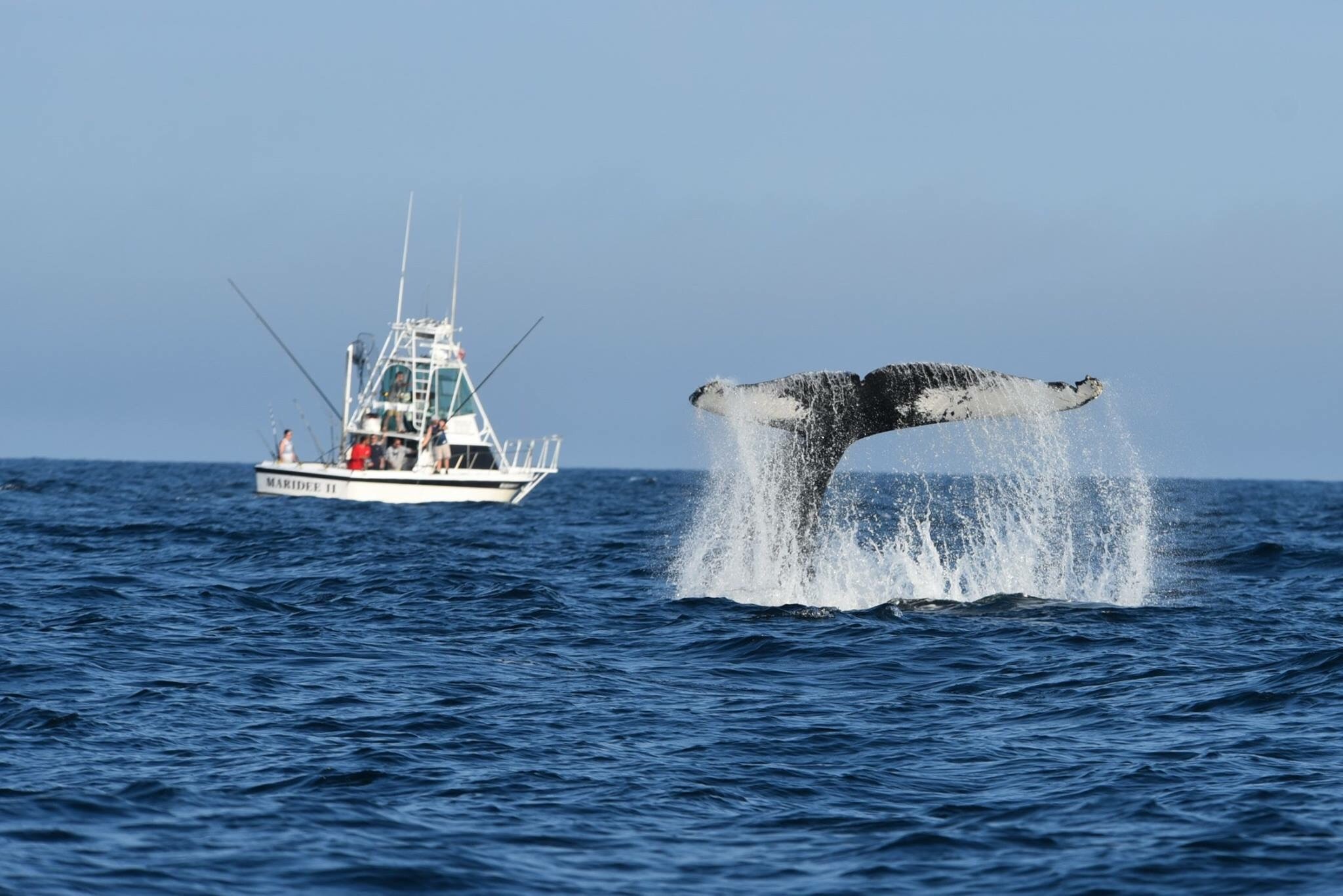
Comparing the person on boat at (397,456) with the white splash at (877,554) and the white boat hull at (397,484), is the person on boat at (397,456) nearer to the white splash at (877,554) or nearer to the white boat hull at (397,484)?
the white boat hull at (397,484)

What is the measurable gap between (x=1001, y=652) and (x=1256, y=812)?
5.04 m

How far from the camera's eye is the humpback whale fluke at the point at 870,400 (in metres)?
12.4

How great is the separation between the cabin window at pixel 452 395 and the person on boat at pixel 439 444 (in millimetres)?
463

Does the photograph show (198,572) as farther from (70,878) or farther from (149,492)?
(149,492)

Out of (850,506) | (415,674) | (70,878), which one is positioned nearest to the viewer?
(70,878)

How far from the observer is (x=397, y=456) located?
46.4 m

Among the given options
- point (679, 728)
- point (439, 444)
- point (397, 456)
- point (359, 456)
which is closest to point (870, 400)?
point (679, 728)

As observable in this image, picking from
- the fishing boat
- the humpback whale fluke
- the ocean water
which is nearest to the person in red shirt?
the fishing boat

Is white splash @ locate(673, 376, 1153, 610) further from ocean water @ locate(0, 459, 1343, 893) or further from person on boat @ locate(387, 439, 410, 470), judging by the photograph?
person on boat @ locate(387, 439, 410, 470)

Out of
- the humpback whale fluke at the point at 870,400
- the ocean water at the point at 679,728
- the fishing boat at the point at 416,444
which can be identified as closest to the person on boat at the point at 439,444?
the fishing boat at the point at 416,444

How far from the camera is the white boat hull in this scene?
44531 mm

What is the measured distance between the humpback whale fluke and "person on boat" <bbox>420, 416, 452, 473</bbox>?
32.7m

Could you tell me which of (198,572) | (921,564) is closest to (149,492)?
(198,572)

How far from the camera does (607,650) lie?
43.9ft
